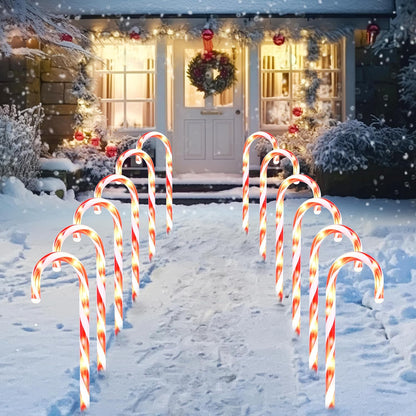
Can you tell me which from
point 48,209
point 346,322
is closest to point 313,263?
point 346,322

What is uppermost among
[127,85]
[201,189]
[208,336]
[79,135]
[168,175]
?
[127,85]

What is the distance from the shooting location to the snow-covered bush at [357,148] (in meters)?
11.9

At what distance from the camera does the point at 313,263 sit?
4824mm

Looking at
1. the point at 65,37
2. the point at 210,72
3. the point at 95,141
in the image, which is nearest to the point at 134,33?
the point at 65,37

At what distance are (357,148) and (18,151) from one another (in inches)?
198

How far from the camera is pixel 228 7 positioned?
44.1 feet

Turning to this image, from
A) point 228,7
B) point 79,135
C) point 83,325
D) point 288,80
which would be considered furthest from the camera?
point 288,80

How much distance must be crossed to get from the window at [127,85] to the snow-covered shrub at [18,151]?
2.36m

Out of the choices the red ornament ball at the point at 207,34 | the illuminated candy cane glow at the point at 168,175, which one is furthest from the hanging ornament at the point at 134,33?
the illuminated candy cane glow at the point at 168,175

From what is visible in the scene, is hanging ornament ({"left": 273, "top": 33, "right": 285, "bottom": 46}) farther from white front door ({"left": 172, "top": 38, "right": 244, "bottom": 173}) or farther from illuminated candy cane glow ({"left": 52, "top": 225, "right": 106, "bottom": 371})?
illuminated candy cane glow ({"left": 52, "top": 225, "right": 106, "bottom": 371})

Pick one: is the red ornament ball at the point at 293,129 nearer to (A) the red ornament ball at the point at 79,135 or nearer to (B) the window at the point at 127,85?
(B) the window at the point at 127,85

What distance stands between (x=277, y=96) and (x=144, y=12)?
2.78 meters

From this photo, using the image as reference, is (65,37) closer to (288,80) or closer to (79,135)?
(79,135)

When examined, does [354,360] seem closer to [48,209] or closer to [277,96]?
[48,209]
